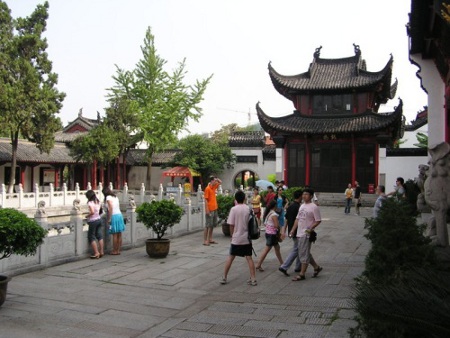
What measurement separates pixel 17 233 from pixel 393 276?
4.43 meters

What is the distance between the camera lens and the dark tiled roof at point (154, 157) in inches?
1444

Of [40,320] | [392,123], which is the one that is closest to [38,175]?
[392,123]

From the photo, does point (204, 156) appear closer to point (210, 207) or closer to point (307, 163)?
point (307, 163)

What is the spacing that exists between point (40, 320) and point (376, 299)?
460 cm

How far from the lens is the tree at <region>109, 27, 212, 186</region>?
1396 inches

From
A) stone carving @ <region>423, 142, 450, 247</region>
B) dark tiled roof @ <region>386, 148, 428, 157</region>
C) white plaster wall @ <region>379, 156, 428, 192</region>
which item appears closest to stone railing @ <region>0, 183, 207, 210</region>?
white plaster wall @ <region>379, 156, 428, 192</region>

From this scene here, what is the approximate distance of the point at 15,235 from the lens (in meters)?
5.70

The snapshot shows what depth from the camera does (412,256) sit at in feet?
13.7

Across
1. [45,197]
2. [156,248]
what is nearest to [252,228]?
[156,248]

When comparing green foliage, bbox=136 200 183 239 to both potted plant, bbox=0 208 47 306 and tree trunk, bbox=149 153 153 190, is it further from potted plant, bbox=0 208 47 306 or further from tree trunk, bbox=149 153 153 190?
tree trunk, bbox=149 153 153 190

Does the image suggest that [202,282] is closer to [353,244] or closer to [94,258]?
[94,258]

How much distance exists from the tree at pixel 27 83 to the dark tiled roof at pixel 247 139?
42.7ft

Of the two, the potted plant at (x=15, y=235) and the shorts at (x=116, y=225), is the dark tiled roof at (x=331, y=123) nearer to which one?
the shorts at (x=116, y=225)

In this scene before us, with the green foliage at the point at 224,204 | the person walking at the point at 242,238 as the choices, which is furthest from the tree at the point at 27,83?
the person walking at the point at 242,238
